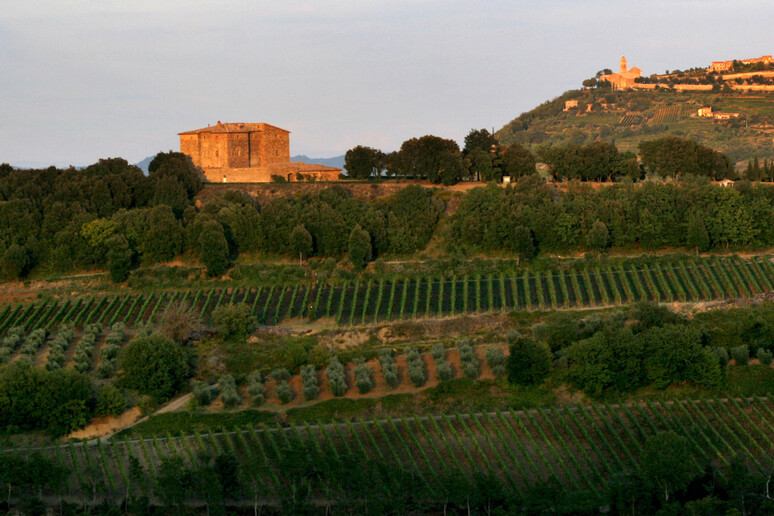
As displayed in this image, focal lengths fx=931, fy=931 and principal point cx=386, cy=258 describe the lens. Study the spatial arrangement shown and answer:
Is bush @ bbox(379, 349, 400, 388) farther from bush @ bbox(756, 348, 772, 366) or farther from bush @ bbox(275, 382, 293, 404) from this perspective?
bush @ bbox(756, 348, 772, 366)

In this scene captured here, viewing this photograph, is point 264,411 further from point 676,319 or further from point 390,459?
point 676,319

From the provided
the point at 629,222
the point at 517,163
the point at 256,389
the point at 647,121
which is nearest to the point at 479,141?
the point at 517,163

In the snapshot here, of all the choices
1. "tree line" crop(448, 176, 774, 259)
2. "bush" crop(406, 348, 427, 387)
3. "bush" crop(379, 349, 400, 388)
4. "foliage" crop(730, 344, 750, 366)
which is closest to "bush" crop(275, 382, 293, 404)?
"bush" crop(379, 349, 400, 388)

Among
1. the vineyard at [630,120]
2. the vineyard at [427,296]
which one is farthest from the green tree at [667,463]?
the vineyard at [630,120]

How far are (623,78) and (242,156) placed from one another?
74.5 m

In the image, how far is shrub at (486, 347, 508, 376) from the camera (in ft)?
94.0

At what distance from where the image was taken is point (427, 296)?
39094mm

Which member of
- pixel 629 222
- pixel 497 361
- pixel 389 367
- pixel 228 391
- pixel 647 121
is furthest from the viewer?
pixel 647 121

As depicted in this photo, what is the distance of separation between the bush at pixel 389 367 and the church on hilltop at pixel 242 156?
26459mm

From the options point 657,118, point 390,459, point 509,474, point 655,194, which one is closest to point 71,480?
point 390,459

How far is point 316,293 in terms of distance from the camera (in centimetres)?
4059

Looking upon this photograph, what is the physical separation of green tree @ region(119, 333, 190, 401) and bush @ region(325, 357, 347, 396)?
4684 millimetres

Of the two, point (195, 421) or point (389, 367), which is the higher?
point (389, 367)

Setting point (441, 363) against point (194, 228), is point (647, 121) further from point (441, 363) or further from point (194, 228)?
point (441, 363)
